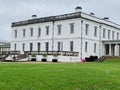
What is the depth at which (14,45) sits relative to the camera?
60.8 m

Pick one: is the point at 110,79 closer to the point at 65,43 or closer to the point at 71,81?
the point at 71,81

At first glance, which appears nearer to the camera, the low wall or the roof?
the low wall

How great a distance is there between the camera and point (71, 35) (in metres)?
48.5

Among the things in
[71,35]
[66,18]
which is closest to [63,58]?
[71,35]

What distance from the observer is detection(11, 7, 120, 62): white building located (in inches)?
1866

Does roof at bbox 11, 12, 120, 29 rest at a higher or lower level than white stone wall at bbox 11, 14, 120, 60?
higher

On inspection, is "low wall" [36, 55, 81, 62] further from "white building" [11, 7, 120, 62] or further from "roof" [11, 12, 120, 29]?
"roof" [11, 12, 120, 29]

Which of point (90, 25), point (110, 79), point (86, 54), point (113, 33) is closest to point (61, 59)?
point (86, 54)

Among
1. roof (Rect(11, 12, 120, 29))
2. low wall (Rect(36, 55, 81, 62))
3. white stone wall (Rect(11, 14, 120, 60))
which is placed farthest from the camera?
roof (Rect(11, 12, 120, 29))

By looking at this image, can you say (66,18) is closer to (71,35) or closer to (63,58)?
(71,35)

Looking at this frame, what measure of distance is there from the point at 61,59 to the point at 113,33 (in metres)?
18.2

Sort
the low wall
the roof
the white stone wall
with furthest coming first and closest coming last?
1. the roof
2. the white stone wall
3. the low wall

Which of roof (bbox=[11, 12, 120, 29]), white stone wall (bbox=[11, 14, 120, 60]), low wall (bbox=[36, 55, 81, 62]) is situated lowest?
low wall (bbox=[36, 55, 81, 62])

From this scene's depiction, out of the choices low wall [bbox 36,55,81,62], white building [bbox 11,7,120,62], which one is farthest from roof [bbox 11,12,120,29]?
low wall [bbox 36,55,81,62]
